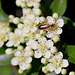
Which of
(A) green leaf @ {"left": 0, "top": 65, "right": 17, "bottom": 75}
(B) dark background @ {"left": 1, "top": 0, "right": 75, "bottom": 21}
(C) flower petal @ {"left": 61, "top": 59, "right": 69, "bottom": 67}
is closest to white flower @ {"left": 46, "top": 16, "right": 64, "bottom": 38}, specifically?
(C) flower petal @ {"left": 61, "top": 59, "right": 69, "bottom": 67}

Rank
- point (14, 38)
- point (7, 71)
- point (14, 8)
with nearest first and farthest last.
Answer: point (14, 38), point (14, 8), point (7, 71)

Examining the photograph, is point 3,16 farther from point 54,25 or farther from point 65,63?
point 65,63

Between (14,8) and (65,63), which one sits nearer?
(65,63)

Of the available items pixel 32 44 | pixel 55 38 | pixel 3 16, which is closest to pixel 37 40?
pixel 32 44

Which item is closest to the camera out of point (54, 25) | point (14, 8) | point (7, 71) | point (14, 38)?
point (54, 25)

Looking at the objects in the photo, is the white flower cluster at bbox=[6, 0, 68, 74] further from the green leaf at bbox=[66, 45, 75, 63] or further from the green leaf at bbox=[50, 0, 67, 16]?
the green leaf at bbox=[50, 0, 67, 16]

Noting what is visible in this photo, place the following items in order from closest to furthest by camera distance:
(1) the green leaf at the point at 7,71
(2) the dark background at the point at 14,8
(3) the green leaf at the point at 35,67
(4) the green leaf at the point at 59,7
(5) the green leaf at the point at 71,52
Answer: (5) the green leaf at the point at 71,52 → (3) the green leaf at the point at 35,67 → (4) the green leaf at the point at 59,7 → (2) the dark background at the point at 14,8 → (1) the green leaf at the point at 7,71

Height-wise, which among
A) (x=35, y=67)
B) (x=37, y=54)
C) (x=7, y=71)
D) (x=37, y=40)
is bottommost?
(x=7, y=71)

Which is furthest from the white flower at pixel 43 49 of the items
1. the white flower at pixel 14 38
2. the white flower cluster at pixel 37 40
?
the white flower at pixel 14 38

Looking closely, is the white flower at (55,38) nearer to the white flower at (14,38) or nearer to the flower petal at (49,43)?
the flower petal at (49,43)

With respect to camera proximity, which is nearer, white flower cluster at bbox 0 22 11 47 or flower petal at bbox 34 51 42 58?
flower petal at bbox 34 51 42 58
